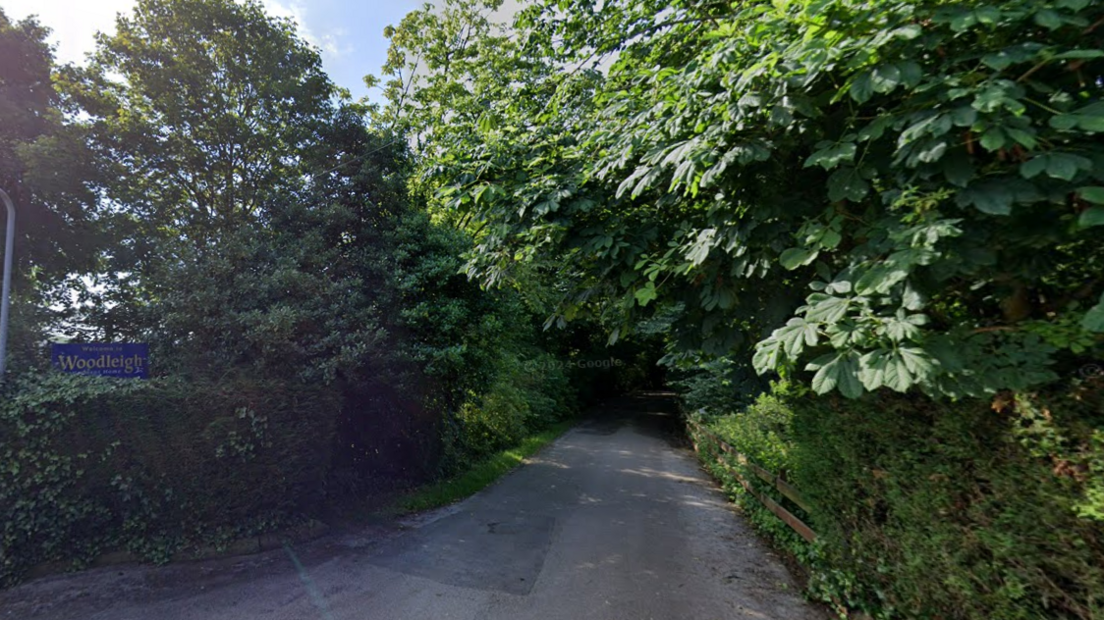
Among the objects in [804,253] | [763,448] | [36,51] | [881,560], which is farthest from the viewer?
[36,51]

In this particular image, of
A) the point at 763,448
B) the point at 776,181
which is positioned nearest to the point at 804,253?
the point at 776,181

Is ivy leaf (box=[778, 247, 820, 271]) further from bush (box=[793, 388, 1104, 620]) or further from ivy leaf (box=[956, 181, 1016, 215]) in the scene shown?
bush (box=[793, 388, 1104, 620])

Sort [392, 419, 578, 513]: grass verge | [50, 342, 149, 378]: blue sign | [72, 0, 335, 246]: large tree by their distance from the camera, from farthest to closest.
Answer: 1. [72, 0, 335, 246]: large tree
2. [392, 419, 578, 513]: grass verge
3. [50, 342, 149, 378]: blue sign

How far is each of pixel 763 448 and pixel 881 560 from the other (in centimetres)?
329

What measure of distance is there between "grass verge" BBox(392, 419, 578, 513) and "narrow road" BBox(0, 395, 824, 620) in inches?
16.2

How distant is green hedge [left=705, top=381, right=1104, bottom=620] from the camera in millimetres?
2193

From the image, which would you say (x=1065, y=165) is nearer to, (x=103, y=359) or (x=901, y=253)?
(x=901, y=253)

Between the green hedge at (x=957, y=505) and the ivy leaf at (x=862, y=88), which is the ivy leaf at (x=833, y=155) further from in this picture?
the green hedge at (x=957, y=505)

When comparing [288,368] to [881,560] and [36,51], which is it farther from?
[36,51]

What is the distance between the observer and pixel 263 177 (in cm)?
984

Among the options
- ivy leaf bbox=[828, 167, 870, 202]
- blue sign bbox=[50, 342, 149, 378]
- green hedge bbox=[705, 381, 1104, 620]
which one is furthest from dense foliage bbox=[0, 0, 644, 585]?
ivy leaf bbox=[828, 167, 870, 202]

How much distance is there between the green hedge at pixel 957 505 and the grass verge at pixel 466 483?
5.17 meters

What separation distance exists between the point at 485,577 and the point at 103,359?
15.5ft

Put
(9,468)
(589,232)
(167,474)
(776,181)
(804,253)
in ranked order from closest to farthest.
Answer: (804,253) < (776,181) < (589,232) < (9,468) < (167,474)
